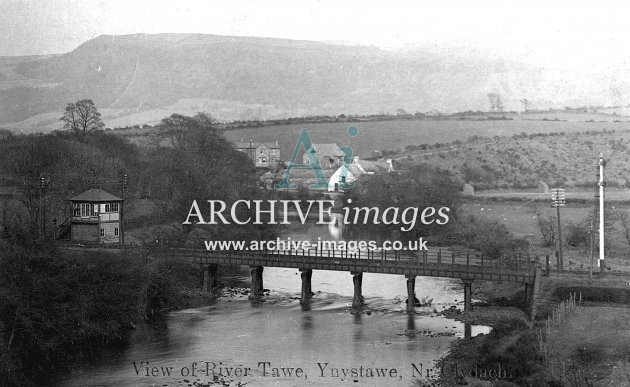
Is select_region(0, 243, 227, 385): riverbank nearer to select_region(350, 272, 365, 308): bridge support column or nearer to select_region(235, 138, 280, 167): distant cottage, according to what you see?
select_region(350, 272, 365, 308): bridge support column

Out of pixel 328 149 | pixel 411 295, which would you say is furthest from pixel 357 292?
pixel 328 149

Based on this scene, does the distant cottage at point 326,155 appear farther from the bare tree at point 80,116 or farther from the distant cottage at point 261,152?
the bare tree at point 80,116

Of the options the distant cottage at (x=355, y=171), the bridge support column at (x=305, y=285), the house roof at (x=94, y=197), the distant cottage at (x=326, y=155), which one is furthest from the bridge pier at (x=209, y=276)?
the distant cottage at (x=326, y=155)

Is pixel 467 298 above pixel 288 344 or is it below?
above

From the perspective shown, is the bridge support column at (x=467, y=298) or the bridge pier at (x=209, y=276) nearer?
the bridge support column at (x=467, y=298)

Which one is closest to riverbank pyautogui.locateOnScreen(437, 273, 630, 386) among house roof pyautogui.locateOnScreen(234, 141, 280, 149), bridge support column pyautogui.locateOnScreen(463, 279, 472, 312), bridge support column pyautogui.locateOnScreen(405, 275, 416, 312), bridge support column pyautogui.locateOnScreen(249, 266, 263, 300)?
bridge support column pyautogui.locateOnScreen(463, 279, 472, 312)

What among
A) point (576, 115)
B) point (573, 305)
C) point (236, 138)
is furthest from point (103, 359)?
point (576, 115)

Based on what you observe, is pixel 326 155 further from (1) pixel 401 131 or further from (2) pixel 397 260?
(2) pixel 397 260
